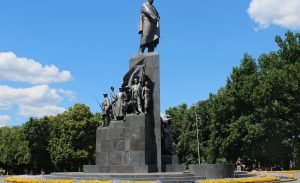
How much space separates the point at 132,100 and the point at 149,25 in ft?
16.3

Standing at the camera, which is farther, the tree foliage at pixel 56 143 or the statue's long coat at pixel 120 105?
the tree foliage at pixel 56 143

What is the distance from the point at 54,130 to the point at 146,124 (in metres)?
39.8

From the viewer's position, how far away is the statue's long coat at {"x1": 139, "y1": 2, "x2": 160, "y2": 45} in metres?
23.9

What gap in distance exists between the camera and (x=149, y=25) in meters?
23.9

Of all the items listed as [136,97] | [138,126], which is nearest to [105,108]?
[136,97]

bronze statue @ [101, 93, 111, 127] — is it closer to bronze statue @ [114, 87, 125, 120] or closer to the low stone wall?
bronze statue @ [114, 87, 125, 120]

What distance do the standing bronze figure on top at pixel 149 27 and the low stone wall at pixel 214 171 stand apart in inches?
315

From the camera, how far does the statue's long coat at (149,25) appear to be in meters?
23.9

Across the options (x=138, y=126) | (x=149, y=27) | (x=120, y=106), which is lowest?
(x=138, y=126)

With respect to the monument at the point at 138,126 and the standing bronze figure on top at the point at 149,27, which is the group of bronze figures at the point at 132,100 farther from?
the standing bronze figure on top at the point at 149,27

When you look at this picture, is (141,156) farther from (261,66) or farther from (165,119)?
(261,66)

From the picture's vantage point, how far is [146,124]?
21.2 m

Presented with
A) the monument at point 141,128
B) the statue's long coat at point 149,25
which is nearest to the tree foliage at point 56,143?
the monument at point 141,128

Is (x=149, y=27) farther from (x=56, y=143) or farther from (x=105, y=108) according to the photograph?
(x=56, y=143)
